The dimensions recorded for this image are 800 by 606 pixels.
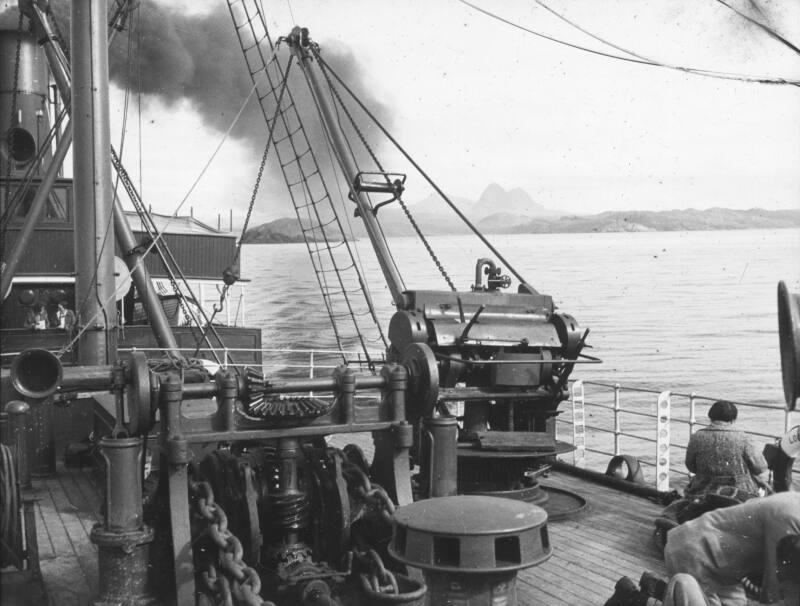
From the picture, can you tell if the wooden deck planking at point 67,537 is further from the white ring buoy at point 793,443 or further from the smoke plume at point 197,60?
the smoke plume at point 197,60

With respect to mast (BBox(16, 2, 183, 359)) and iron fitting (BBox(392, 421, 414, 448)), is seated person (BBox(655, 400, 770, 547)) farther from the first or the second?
mast (BBox(16, 2, 183, 359))

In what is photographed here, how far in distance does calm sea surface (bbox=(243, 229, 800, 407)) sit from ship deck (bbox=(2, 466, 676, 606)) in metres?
9.77

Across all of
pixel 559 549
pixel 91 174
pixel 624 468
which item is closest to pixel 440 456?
pixel 559 549

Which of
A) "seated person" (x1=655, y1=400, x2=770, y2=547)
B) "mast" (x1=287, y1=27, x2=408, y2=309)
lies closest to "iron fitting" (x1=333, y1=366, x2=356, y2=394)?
"seated person" (x1=655, y1=400, x2=770, y2=547)

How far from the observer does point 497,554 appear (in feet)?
10.7

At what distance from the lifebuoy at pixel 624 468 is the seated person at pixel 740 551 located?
3.71 metres

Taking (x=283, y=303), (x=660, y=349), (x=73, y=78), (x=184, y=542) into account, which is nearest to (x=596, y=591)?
(x=184, y=542)

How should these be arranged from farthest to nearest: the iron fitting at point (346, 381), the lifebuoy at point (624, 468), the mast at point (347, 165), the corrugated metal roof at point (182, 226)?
the corrugated metal roof at point (182, 226)
the mast at point (347, 165)
the lifebuoy at point (624, 468)
the iron fitting at point (346, 381)

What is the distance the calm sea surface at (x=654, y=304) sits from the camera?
961 inches

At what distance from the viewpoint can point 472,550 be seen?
3.13 metres

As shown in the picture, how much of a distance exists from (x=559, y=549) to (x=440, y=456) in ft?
4.12

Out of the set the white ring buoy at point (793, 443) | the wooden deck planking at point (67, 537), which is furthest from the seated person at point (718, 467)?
the wooden deck planking at point (67, 537)

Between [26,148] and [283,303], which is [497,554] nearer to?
[26,148]

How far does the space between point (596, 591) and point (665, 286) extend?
100 ft
